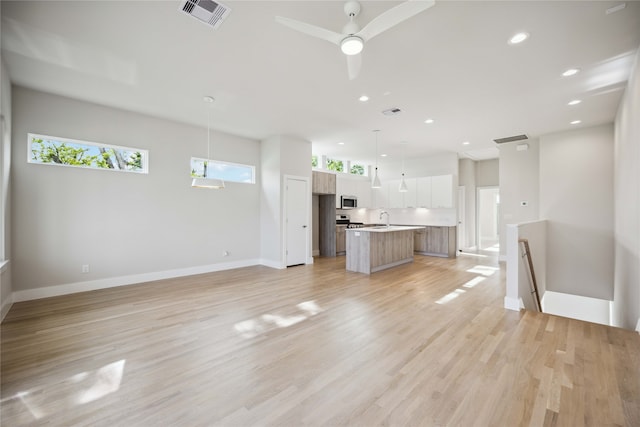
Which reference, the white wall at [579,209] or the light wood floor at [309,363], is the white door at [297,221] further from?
the white wall at [579,209]

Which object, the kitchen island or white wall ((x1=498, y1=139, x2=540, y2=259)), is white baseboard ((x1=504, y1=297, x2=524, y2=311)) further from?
white wall ((x1=498, y1=139, x2=540, y2=259))

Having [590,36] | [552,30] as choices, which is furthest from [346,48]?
[590,36]

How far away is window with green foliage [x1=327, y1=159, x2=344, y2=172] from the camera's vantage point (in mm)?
9118

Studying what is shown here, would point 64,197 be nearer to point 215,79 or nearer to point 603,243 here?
point 215,79

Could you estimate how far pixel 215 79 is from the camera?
3.71m

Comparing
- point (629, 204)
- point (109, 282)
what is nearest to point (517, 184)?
point (629, 204)

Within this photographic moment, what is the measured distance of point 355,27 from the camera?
2.26 metres

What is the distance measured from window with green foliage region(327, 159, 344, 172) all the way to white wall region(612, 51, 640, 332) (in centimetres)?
651

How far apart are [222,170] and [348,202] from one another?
13.7 ft

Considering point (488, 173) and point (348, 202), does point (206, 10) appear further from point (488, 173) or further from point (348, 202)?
point (488, 173)

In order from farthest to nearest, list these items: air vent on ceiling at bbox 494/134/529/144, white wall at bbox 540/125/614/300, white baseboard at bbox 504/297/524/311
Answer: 1. air vent on ceiling at bbox 494/134/529/144
2. white wall at bbox 540/125/614/300
3. white baseboard at bbox 504/297/524/311

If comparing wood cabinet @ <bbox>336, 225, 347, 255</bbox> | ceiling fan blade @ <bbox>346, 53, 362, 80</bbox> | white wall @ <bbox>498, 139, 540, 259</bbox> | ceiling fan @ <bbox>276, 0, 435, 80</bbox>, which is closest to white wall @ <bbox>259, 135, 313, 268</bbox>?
wood cabinet @ <bbox>336, 225, 347, 255</bbox>

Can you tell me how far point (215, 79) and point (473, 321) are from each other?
14.9ft

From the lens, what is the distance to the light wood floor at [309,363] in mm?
1762
